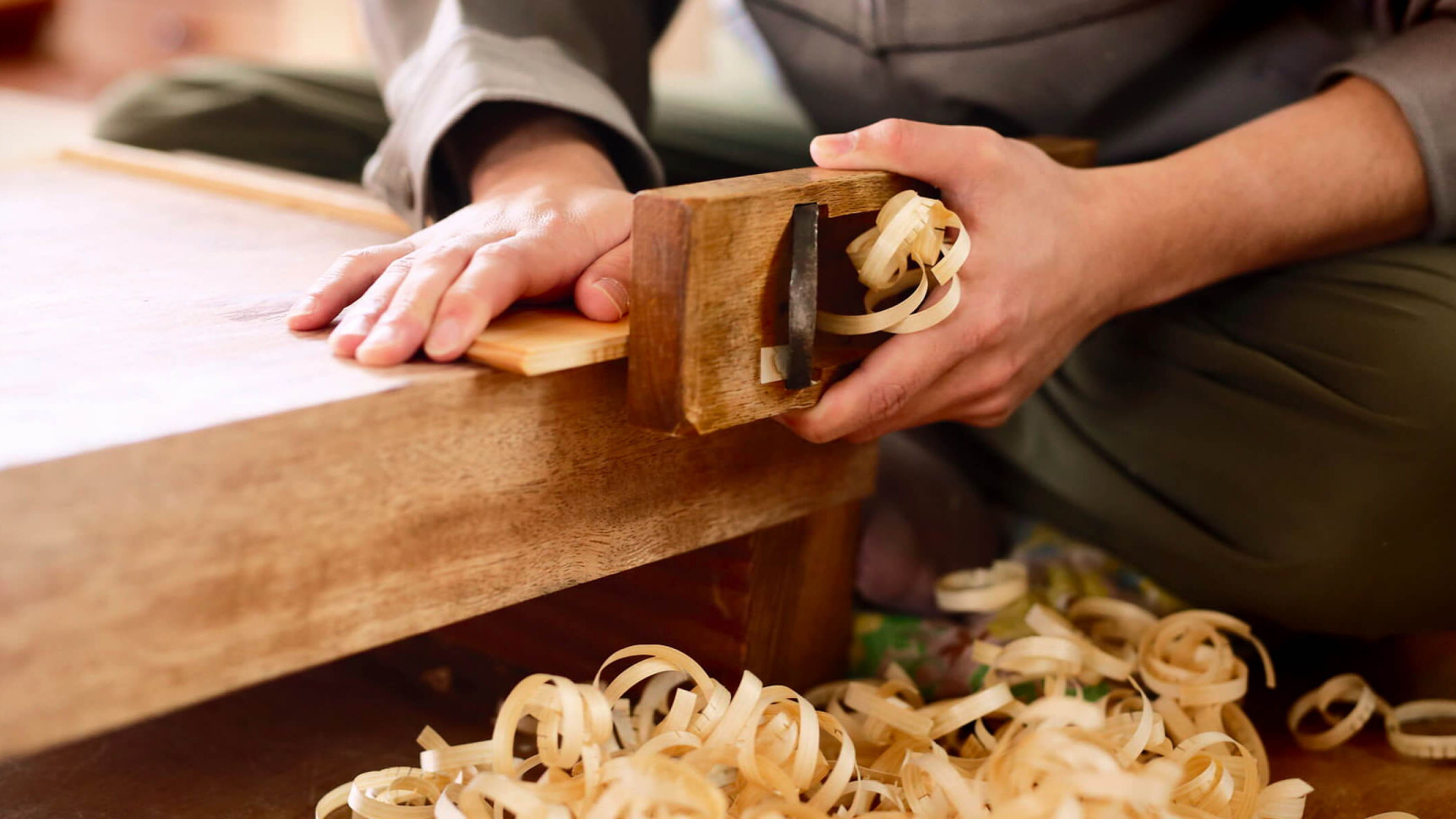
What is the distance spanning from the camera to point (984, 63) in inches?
36.2

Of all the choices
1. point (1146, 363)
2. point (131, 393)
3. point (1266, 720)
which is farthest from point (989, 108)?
point (131, 393)

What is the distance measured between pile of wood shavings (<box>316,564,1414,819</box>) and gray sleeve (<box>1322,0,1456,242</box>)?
31 cm

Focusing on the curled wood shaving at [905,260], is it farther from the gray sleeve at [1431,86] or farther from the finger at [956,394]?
the gray sleeve at [1431,86]

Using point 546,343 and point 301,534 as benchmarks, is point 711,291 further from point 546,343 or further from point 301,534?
point 301,534

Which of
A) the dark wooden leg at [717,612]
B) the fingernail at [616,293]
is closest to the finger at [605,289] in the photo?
the fingernail at [616,293]

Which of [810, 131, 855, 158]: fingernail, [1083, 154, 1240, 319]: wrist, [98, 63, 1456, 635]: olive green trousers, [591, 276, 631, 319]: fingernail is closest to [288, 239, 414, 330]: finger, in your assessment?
[591, 276, 631, 319]: fingernail

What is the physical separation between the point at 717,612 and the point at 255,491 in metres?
0.35

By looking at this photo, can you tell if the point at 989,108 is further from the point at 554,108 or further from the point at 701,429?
the point at 701,429

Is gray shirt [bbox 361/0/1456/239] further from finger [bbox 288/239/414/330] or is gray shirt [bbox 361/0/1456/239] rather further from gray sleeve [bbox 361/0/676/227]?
finger [bbox 288/239/414/330]

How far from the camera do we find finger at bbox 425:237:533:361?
523 millimetres

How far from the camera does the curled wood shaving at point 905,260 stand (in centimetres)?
57

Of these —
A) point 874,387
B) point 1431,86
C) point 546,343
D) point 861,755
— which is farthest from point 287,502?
point 1431,86

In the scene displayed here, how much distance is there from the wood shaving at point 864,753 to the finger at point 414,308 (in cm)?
17

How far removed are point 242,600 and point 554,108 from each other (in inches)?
15.9
